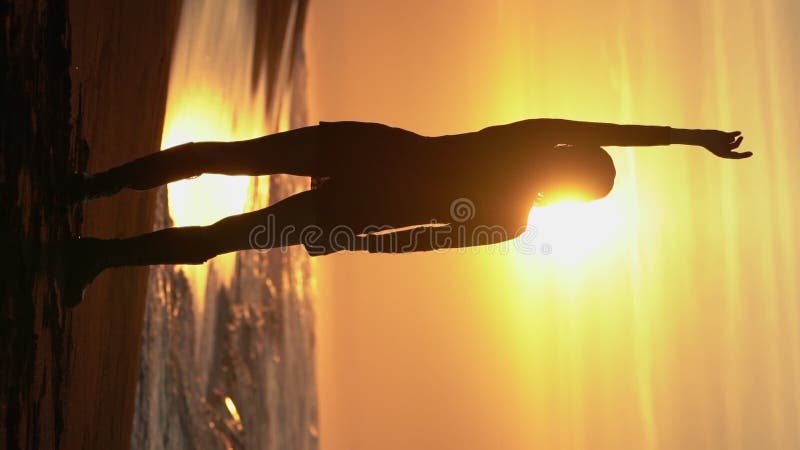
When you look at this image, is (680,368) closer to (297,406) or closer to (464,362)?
(464,362)

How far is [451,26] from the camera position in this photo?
3.86m

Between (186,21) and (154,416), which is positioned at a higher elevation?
(186,21)

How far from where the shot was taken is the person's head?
1.72 m

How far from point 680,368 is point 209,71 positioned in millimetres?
2450

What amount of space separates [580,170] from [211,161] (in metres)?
0.83

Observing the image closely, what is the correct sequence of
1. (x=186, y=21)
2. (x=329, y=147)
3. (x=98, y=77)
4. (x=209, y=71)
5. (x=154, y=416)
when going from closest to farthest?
(x=329, y=147), (x=98, y=77), (x=154, y=416), (x=186, y=21), (x=209, y=71)

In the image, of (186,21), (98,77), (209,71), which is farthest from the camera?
(209,71)

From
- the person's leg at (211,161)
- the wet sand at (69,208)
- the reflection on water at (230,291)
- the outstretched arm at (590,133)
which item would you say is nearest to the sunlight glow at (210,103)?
the reflection on water at (230,291)

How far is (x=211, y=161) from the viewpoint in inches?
65.4

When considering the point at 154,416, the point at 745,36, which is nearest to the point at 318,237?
the point at 154,416

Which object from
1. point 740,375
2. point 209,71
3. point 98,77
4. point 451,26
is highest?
point 451,26

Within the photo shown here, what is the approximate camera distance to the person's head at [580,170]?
5.64ft

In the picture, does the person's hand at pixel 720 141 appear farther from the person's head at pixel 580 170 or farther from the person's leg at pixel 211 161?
the person's leg at pixel 211 161

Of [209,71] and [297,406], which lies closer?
[209,71]
